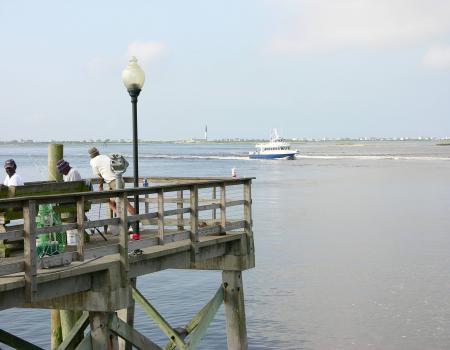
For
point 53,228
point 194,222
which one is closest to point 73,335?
point 194,222

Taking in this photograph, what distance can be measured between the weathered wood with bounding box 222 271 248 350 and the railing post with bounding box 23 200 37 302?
570 cm

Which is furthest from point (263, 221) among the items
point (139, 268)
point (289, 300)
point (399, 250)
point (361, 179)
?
point (361, 179)

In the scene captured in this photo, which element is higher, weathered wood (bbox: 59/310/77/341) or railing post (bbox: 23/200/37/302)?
railing post (bbox: 23/200/37/302)

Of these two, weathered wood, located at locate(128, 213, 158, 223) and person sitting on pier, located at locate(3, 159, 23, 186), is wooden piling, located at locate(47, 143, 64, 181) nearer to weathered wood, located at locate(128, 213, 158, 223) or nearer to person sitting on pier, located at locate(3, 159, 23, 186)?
person sitting on pier, located at locate(3, 159, 23, 186)

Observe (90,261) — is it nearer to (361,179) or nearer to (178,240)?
(178,240)

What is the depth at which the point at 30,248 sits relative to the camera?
29.3ft

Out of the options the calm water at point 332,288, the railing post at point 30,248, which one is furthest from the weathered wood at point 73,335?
the calm water at point 332,288

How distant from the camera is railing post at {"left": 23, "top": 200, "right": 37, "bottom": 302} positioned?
8883 mm

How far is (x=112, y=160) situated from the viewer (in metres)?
12.7

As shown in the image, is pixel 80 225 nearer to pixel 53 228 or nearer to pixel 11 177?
pixel 53 228

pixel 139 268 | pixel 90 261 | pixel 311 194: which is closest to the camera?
pixel 90 261

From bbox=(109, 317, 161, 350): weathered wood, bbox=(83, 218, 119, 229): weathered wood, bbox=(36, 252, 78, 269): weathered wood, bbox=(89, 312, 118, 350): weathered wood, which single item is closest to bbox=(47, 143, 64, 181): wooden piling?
bbox=(109, 317, 161, 350): weathered wood

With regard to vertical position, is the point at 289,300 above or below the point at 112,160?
below

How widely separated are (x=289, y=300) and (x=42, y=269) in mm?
14502
